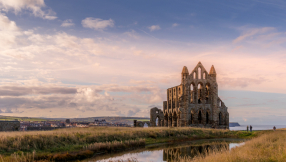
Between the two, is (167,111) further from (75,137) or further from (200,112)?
(75,137)

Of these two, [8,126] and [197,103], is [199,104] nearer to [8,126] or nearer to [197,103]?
[197,103]

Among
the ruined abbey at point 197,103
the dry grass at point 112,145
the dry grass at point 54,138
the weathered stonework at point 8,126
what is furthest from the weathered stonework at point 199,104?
the weathered stonework at point 8,126

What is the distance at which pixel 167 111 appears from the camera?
217ft

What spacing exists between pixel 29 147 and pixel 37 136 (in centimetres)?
189

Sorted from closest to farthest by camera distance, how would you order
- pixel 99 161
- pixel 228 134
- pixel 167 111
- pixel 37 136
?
pixel 99 161
pixel 37 136
pixel 228 134
pixel 167 111

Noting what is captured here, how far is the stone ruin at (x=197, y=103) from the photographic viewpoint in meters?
56.9

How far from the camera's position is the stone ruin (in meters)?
56.9

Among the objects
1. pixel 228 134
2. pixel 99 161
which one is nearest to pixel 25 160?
pixel 99 161

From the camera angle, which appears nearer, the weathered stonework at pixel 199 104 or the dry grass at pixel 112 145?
the dry grass at pixel 112 145

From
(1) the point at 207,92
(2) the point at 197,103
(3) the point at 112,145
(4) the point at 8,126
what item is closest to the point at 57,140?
(3) the point at 112,145

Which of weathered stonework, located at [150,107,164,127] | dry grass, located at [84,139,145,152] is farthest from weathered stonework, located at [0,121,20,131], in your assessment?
weathered stonework, located at [150,107,164,127]

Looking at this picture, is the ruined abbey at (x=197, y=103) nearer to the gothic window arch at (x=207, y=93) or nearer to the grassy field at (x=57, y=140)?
the gothic window arch at (x=207, y=93)

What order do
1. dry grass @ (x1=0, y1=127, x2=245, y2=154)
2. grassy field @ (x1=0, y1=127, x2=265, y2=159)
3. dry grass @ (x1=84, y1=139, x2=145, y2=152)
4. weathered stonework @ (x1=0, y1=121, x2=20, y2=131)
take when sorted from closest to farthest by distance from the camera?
1. grassy field @ (x1=0, y1=127, x2=265, y2=159)
2. dry grass @ (x1=0, y1=127, x2=245, y2=154)
3. dry grass @ (x1=84, y1=139, x2=145, y2=152)
4. weathered stonework @ (x1=0, y1=121, x2=20, y2=131)

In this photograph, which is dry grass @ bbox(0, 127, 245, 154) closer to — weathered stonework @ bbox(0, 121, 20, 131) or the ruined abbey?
weathered stonework @ bbox(0, 121, 20, 131)
